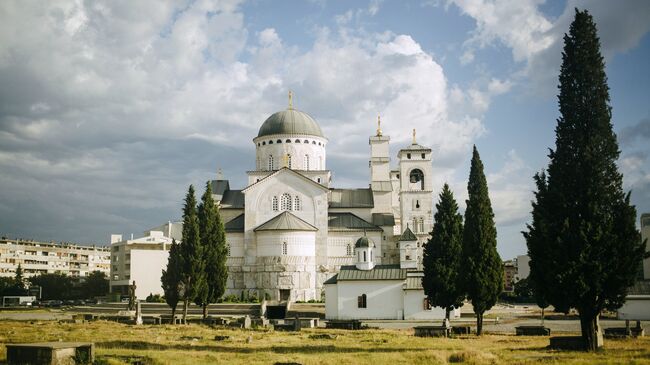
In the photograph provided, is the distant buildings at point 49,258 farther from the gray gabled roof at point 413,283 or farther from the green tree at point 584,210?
the green tree at point 584,210

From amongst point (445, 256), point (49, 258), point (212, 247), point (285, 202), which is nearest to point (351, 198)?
point (285, 202)

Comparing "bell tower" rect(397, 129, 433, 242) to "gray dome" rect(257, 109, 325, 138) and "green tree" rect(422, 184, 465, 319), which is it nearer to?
"gray dome" rect(257, 109, 325, 138)

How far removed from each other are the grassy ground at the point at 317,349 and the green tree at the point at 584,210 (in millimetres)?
2083

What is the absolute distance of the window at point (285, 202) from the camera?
2375 inches

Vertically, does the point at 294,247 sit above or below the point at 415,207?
below

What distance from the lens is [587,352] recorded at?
2075 cm

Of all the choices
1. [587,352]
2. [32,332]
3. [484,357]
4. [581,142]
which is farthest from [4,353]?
[581,142]

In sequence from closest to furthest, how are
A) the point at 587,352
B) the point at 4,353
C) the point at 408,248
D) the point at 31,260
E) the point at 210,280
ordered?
the point at 4,353 → the point at 587,352 → the point at 210,280 → the point at 408,248 → the point at 31,260

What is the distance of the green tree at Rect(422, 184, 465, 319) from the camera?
123 ft

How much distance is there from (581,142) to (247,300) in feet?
122

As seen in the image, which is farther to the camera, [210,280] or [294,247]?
[294,247]

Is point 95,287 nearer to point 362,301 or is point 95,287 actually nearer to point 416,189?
point 416,189

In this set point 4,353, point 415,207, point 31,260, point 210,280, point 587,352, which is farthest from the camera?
point 31,260

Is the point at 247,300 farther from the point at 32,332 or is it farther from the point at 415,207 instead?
the point at 32,332
